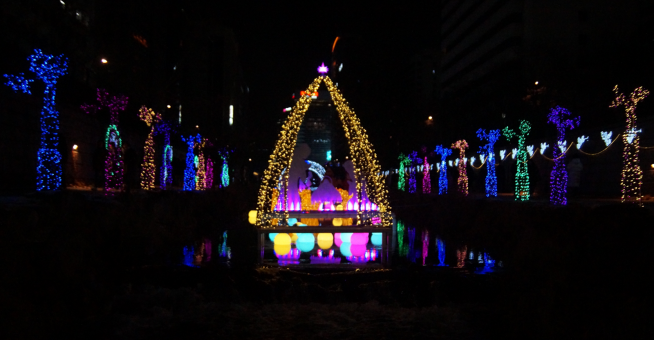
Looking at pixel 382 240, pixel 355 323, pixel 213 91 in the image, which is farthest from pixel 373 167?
pixel 213 91

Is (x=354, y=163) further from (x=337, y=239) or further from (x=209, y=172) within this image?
(x=209, y=172)

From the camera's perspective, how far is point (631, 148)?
15.7m

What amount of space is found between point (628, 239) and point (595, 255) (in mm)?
428

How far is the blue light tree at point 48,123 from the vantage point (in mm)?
11719

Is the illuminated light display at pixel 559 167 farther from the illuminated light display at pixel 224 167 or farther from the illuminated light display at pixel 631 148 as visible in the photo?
the illuminated light display at pixel 224 167

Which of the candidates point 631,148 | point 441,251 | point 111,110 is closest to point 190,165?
point 111,110

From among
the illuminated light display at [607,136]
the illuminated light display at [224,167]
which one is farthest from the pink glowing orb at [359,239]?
Answer: the illuminated light display at [224,167]

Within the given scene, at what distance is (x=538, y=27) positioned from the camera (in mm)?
55469

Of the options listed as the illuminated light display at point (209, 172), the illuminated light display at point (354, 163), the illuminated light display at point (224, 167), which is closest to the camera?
the illuminated light display at point (354, 163)

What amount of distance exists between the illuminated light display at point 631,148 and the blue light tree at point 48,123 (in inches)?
553

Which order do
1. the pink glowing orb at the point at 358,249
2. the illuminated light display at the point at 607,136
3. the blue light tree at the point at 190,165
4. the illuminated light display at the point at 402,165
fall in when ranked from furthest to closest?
the illuminated light display at the point at 402,165 → the blue light tree at the point at 190,165 → the illuminated light display at the point at 607,136 → the pink glowing orb at the point at 358,249

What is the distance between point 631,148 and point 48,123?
16.3 m

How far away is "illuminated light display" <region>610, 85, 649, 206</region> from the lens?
14012 mm

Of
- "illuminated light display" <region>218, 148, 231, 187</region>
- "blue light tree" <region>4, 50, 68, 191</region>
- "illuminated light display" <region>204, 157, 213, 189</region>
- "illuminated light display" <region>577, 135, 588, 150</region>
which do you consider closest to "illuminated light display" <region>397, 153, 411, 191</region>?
"illuminated light display" <region>218, 148, 231, 187</region>
